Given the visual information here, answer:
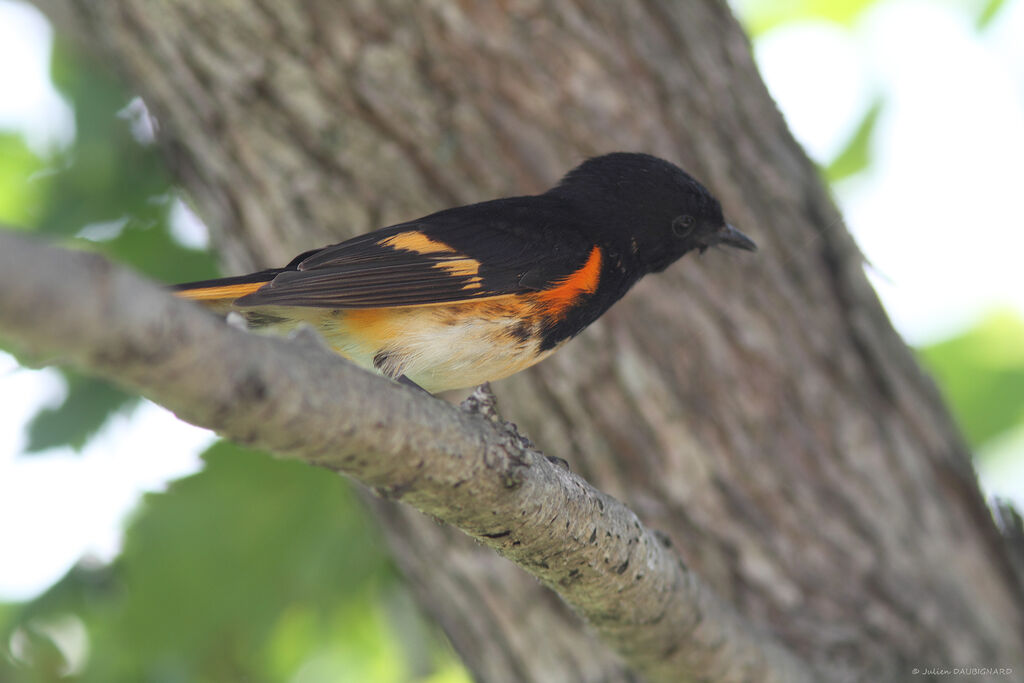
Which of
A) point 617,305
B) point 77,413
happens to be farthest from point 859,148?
point 77,413

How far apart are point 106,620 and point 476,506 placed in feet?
7.58

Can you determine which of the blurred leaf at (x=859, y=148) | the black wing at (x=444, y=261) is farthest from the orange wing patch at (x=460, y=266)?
the blurred leaf at (x=859, y=148)

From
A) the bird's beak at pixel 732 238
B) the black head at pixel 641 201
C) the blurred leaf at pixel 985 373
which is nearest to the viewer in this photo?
the black head at pixel 641 201

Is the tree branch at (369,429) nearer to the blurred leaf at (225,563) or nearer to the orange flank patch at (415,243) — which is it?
the orange flank patch at (415,243)

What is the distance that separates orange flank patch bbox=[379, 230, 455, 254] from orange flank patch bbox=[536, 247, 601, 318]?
314mm

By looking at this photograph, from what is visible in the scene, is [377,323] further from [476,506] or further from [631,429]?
[631,429]

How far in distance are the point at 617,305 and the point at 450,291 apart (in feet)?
3.87

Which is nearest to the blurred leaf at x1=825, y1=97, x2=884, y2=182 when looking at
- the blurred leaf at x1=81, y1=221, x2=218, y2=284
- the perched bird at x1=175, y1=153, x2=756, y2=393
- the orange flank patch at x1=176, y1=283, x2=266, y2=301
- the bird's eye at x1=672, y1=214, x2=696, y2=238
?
the bird's eye at x1=672, y1=214, x2=696, y2=238

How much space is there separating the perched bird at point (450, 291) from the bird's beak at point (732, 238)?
0.47m

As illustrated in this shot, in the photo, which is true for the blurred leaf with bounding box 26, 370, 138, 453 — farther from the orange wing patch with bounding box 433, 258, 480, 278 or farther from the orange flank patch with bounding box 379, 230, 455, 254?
the orange wing patch with bounding box 433, 258, 480, 278

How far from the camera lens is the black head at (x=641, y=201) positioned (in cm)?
291

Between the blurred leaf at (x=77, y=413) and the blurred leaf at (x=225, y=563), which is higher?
the blurred leaf at (x=77, y=413)

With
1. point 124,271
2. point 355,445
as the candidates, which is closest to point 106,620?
point 355,445

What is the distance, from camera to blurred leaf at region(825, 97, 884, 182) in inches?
192
